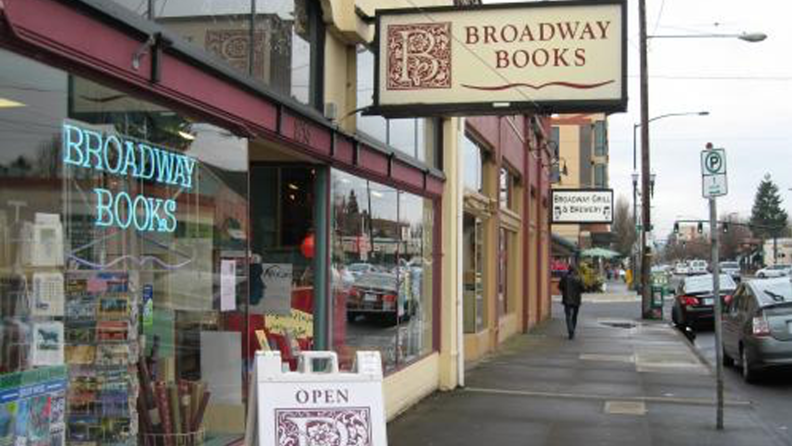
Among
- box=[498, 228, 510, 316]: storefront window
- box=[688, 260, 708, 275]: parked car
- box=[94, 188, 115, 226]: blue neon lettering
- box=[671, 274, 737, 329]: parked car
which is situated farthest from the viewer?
box=[688, 260, 708, 275]: parked car

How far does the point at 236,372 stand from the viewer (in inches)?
251

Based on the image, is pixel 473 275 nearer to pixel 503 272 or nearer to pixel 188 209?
pixel 503 272

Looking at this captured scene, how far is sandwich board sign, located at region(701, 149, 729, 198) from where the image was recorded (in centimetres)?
987

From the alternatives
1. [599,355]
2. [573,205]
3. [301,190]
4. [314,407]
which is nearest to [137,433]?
[314,407]

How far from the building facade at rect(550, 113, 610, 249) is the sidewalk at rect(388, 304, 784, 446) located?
45916 millimetres

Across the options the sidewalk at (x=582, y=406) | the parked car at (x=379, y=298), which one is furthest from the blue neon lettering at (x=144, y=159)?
the sidewalk at (x=582, y=406)

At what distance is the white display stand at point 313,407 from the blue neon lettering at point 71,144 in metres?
1.31

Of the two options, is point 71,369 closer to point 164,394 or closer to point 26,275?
point 26,275

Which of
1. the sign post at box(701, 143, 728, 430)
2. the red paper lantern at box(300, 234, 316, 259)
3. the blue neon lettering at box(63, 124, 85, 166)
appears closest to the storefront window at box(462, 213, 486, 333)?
the sign post at box(701, 143, 728, 430)

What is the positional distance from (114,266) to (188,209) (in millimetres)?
822

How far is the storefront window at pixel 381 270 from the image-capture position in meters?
8.52

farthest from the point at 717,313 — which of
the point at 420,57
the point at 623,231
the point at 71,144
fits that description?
the point at 623,231

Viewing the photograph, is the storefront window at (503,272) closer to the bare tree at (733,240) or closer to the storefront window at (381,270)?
the storefront window at (381,270)

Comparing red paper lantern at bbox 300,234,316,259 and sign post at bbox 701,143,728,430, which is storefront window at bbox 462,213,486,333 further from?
red paper lantern at bbox 300,234,316,259
